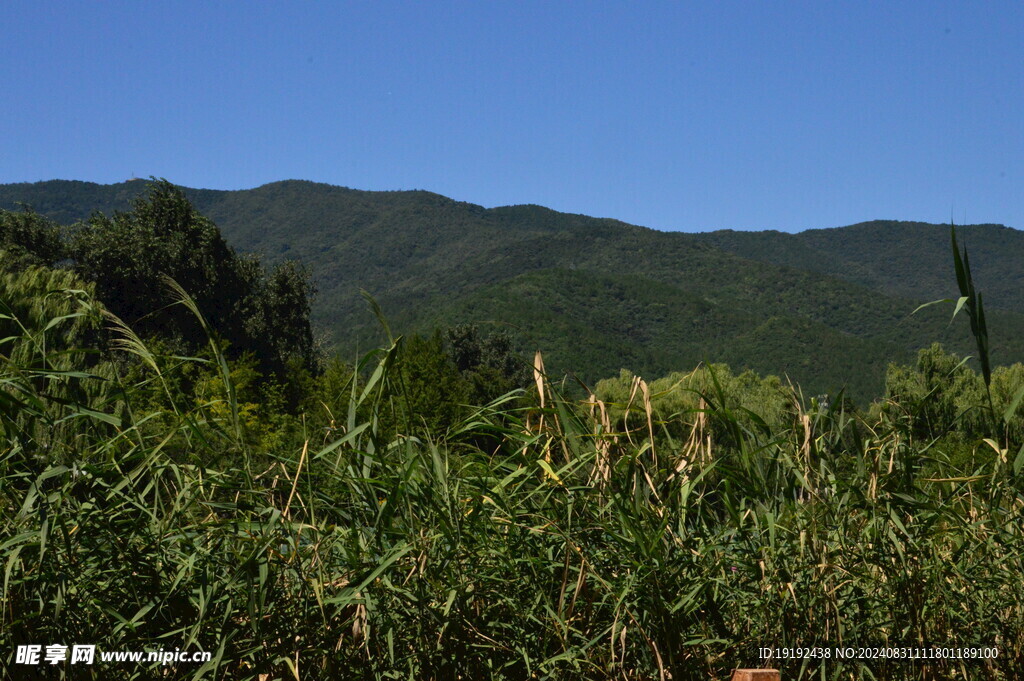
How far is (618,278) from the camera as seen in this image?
368 feet

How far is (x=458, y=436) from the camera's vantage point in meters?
1.91

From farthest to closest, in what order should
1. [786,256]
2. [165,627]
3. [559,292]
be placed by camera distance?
[786,256] → [559,292] → [165,627]

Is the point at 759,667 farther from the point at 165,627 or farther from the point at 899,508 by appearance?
the point at 165,627

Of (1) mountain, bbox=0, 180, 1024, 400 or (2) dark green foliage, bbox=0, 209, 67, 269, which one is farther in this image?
(1) mountain, bbox=0, 180, 1024, 400

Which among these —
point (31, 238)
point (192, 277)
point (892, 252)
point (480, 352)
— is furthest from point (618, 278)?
point (892, 252)

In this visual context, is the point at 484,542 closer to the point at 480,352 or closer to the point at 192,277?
the point at 192,277

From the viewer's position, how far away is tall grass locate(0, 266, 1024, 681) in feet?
5.04

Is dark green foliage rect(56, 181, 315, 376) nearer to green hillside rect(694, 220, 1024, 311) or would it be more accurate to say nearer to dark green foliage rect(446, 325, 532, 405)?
dark green foliage rect(446, 325, 532, 405)

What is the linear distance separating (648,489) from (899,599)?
518 millimetres

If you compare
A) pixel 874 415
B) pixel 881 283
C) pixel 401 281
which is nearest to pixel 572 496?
pixel 874 415

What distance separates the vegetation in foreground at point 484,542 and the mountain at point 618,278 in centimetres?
3605

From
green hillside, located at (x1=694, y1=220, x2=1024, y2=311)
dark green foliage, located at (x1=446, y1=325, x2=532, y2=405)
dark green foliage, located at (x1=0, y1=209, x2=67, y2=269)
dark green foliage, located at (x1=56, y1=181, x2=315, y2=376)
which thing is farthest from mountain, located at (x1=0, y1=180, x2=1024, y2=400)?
dark green foliage, located at (x1=446, y1=325, x2=532, y2=405)

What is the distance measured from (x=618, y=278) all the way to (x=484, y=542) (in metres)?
112

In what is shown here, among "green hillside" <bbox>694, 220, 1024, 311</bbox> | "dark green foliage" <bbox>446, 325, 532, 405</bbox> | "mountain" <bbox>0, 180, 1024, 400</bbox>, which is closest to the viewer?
"dark green foliage" <bbox>446, 325, 532, 405</bbox>
